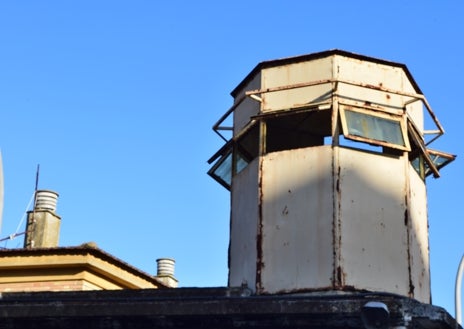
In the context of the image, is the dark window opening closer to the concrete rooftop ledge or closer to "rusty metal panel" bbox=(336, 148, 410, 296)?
"rusty metal panel" bbox=(336, 148, 410, 296)

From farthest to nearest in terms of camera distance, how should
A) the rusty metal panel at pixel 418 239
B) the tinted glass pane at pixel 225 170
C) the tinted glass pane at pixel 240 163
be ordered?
the tinted glass pane at pixel 225 170
the tinted glass pane at pixel 240 163
the rusty metal panel at pixel 418 239

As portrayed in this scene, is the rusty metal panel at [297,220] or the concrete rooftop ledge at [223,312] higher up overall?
the rusty metal panel at [297,220]

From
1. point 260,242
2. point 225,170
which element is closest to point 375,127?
point 260,242

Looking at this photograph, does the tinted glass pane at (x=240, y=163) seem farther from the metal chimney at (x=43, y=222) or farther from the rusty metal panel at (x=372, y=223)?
the metal chimney at (x=43, y=222)

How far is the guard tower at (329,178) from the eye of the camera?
45.4 feet

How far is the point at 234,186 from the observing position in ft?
51.5

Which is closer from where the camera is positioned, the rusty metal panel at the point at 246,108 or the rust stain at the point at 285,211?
the rust stain at the point at 285,211

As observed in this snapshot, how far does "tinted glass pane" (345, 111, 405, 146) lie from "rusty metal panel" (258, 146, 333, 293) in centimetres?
66

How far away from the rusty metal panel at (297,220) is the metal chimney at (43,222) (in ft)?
31.1

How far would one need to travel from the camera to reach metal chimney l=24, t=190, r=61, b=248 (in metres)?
22.4

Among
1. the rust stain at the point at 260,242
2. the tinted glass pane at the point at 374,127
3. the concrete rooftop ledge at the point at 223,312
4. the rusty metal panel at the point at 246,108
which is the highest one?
the rusty metal panel at the point at 246,108

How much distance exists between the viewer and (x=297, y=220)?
14.1 meters

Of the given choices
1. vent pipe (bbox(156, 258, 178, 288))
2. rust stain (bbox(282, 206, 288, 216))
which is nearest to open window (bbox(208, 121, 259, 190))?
rust stain (bbox(282, 206, 288, 216))

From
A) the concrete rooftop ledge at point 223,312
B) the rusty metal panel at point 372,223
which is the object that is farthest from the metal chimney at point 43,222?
the concrete rooftop ledge at point 223,312
